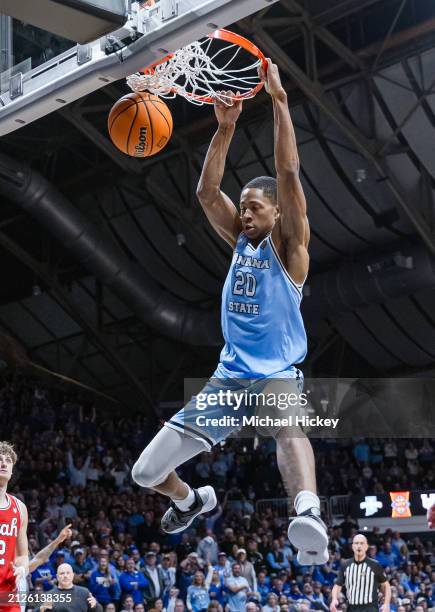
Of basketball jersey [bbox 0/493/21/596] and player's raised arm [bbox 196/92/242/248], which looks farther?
basketball jersey [bbox 0/493/21/596]

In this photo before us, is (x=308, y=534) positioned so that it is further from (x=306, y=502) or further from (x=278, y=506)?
(x=278, y=506)

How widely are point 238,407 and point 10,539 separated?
116 inches

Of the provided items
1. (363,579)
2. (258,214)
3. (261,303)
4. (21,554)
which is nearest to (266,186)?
(258,214)

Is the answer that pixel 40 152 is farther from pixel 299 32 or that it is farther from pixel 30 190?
pixel 299 32

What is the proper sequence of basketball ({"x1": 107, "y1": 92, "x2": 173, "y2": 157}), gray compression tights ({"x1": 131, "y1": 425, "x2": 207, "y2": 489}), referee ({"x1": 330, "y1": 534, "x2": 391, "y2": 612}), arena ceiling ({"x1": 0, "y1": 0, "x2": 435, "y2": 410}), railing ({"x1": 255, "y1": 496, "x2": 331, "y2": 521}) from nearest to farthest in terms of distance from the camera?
1. gray compression tights ({"x1": 131, "y1": 425, "x2": 207, "y2": 489})
2. basketball ({"x1": 107, "y1": 92, "x2": 173, "y2": 157})
3. referee ({"x1": 330, "y1": 534, "x2": 391, "y2": 612})
4. arena ceiling ({"x1": 0, "y1": 0, "x2": 435, "y2": 410})
5. railing ({"x1": 255, "y1": 496, "x2": 331, "y2": 521})

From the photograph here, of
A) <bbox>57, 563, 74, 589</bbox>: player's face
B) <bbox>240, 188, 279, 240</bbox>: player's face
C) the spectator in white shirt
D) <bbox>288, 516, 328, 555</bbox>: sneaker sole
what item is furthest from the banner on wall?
<bbox>288, 516, 328, 555</bbox>: sneaker sole

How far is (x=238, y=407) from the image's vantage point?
5598 mm

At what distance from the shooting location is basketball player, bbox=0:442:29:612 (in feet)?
24.5

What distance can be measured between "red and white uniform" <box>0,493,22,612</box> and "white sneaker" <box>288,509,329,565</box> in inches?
127

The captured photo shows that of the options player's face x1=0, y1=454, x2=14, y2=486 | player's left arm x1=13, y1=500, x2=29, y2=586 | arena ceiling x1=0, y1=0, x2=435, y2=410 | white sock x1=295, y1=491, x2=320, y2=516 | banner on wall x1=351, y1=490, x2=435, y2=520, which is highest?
arena ceiling x1=0, y1=0, x2=435, y2=410

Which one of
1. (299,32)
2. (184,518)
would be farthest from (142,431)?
(184,518)

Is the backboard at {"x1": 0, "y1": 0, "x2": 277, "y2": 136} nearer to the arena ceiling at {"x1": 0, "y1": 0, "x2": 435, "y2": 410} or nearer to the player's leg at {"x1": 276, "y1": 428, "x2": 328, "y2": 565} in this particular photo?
the player's leg at {"x1": 276, "y1": 428, "x2": 328, "y2": 565}

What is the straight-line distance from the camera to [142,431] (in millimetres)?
26641

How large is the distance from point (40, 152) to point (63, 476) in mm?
7347
